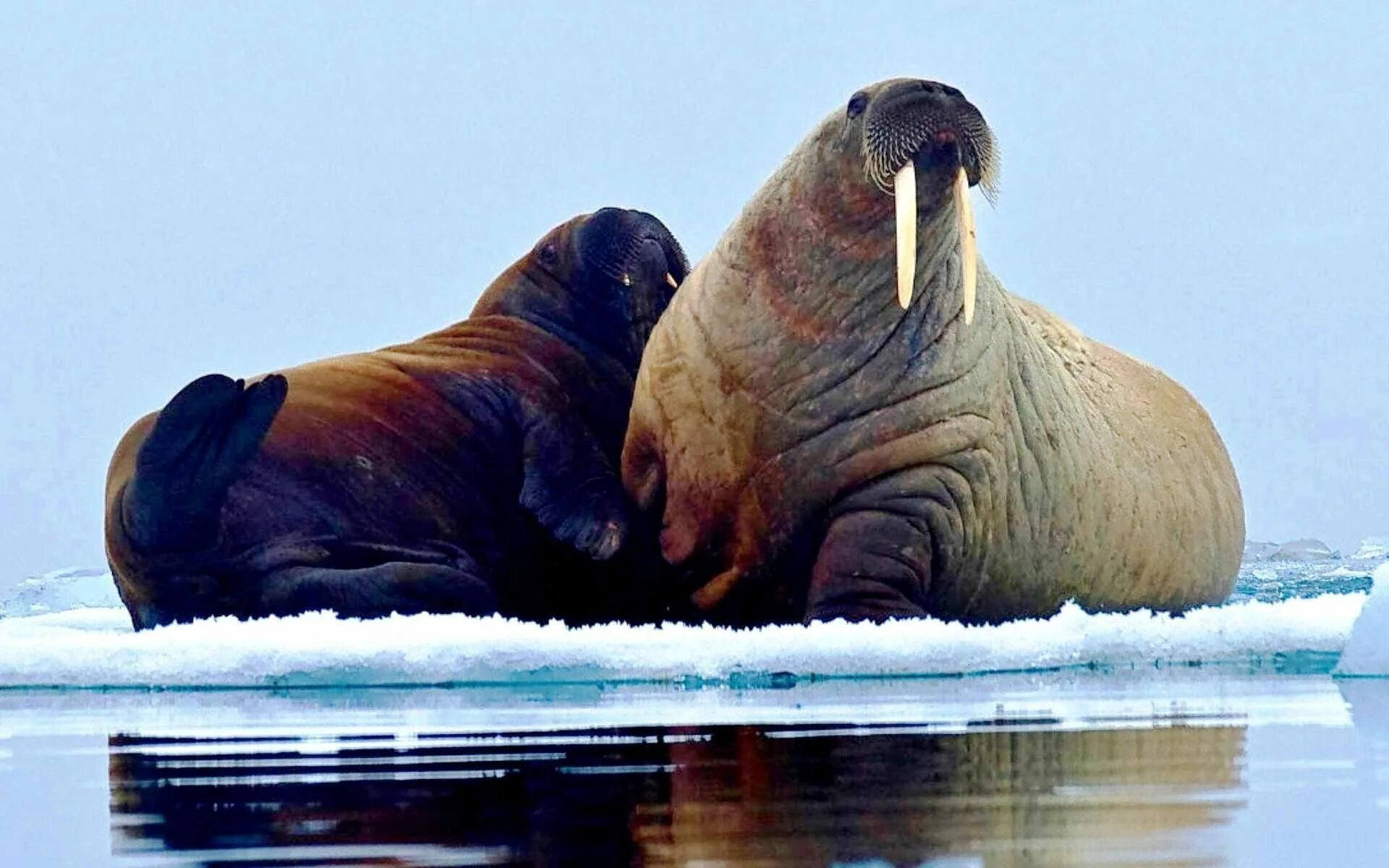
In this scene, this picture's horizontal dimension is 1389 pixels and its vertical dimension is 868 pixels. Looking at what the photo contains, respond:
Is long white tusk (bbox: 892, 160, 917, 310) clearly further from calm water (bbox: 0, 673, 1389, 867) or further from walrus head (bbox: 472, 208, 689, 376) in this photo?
calm water (bbox: 0, 673, 1389, 867)

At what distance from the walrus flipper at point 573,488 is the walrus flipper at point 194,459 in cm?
96

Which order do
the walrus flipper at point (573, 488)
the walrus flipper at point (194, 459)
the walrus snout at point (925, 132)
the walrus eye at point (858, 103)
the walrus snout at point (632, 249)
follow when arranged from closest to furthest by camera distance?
the walrus snout at point (925, 132) < the walrus eye at point (858, 103) < the walrus flipper at point (194, 459) < the walrus flipper at point (573, 488) < the walrus snout at point (632, 249)

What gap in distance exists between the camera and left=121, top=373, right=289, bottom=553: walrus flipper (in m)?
8.03

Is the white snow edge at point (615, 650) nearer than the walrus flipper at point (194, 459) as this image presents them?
A: Yes

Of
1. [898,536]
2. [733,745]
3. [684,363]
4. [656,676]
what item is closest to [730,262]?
[684,363]

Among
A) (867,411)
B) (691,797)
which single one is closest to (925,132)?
(867,411)

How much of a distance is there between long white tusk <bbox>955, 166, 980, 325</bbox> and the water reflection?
10.9ft

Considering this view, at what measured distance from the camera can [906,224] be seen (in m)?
7.64

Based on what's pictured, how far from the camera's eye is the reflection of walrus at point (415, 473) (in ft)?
26.7

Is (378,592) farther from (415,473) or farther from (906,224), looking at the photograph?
(906,224)

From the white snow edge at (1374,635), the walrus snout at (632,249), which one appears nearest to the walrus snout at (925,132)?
the walrus snout at (632,249)

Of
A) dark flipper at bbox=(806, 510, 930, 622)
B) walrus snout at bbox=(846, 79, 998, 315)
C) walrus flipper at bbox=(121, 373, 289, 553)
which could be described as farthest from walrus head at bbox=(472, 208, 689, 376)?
dark flipper at bbox=(806, 510, 930, 622)

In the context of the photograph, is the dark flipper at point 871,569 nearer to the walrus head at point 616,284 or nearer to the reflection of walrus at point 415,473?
the reflection of walrus at point 415,473

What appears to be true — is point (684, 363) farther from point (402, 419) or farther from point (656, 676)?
point (656, 676)
